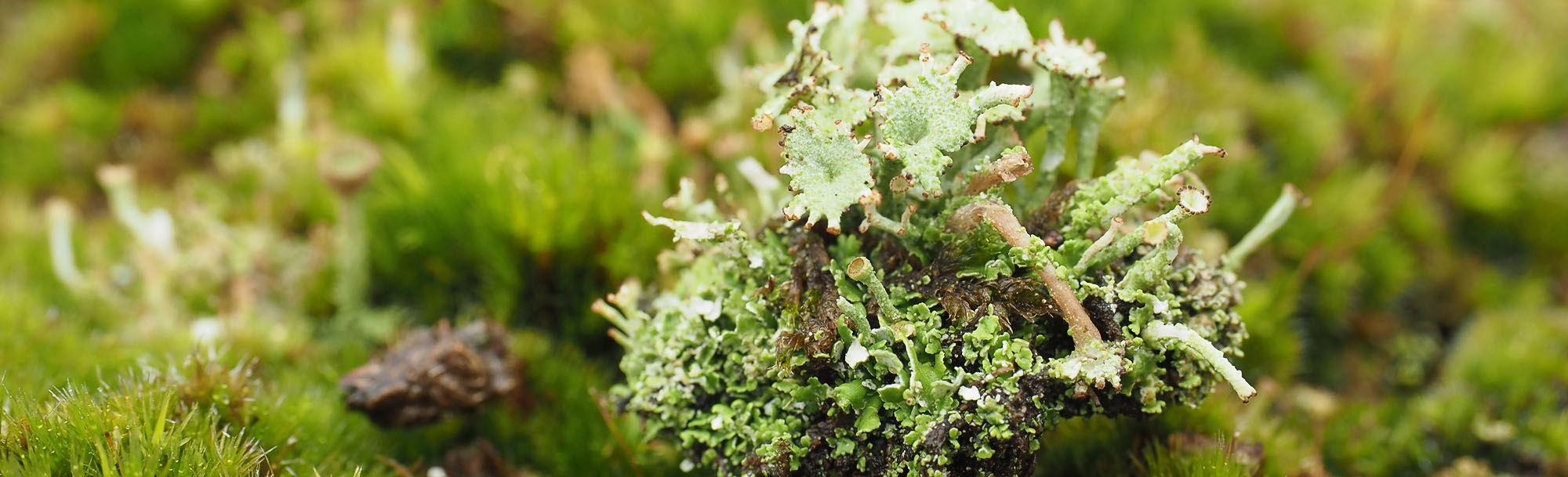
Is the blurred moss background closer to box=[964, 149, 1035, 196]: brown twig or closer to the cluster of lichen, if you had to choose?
the cluster of lichen

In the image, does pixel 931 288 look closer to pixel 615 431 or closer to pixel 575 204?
pixel 615 431

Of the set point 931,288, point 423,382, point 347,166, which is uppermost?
point 931,288

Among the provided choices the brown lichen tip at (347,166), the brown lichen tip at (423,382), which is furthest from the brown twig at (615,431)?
the brown lichen tip at (347,166)

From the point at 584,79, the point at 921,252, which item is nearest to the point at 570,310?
the point at 584,79

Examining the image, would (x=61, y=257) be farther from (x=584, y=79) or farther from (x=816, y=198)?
(x=816, y=198)

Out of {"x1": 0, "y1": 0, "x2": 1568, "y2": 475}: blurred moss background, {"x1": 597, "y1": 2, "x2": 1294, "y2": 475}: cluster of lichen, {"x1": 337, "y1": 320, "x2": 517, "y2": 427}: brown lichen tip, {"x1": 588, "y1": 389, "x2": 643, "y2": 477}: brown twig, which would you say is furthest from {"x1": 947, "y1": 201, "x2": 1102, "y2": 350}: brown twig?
{"x1": 337, "y1": 320, "x2": 517, "y2": 427}: brown lichen tip

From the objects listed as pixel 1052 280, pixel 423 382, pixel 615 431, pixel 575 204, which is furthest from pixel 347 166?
pixel 1052 280
